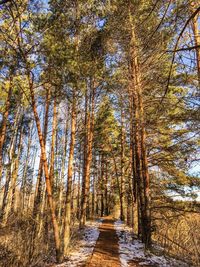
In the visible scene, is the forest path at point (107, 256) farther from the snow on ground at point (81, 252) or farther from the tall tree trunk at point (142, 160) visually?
the tall tree trunk at point (142, 160)

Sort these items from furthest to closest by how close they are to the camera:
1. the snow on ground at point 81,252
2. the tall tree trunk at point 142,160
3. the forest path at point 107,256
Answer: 1. the tall tree trunk at point 142,160
2. the snow on ground at point 81,252
3. the forest path at point 107,256

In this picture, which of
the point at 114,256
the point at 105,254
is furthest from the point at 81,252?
the point at 114,256

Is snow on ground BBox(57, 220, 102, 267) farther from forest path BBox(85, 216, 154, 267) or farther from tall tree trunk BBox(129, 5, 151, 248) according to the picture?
tall tree trunk BBox(129, 5, 151, 248)

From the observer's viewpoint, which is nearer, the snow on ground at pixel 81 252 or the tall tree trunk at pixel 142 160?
the snow on ground at pixel 81 252

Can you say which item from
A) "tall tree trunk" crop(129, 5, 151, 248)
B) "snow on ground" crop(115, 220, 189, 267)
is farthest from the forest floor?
"tall tree trunk" crop(129, 5, 151, 248)

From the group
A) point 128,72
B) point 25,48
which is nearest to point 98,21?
point 128,72

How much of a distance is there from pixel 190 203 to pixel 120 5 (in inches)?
360

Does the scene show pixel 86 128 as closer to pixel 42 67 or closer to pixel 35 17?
pixel 42 67

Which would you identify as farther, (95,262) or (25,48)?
(25,48)

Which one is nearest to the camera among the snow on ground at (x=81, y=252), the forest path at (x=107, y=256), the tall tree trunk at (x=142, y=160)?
the forest path at (x=107, y=256)

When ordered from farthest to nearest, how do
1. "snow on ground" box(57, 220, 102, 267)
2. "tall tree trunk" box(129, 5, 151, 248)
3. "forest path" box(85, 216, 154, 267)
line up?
"tall tree trunk" box(129, 5, 151, 248), "snow on ground" box(57, 220, 102, 267), "forest path" box(85, 216, 154, 267)

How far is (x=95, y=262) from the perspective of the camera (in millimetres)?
5789

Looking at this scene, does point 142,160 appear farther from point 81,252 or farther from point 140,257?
point 81,252

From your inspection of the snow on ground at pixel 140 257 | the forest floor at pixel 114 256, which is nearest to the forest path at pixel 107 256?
the forest floor at pixel 114 256
